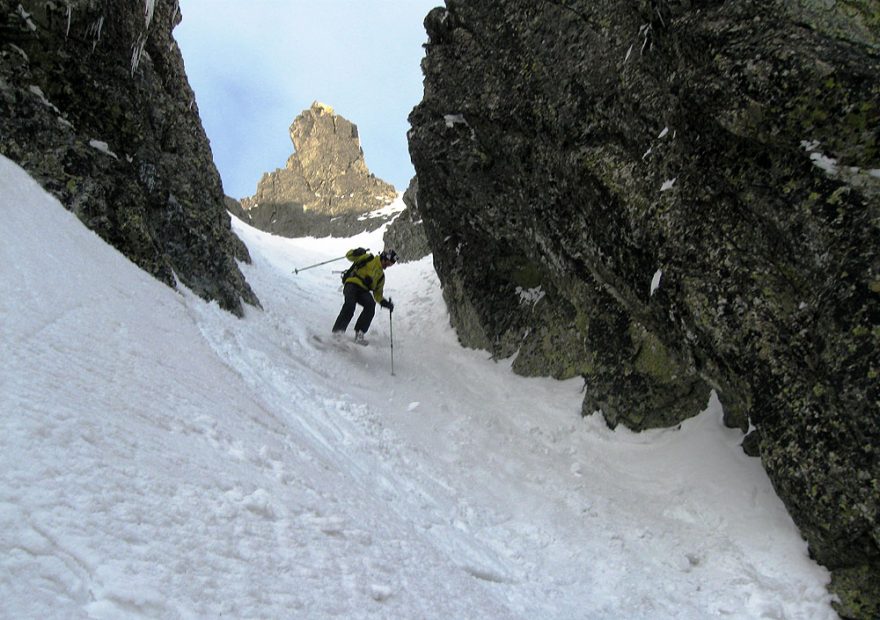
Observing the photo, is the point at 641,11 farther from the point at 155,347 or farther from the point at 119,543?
the point at 119,543

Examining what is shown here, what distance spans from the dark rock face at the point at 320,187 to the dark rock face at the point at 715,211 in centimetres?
6232

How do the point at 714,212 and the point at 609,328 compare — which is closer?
the point at 714,212

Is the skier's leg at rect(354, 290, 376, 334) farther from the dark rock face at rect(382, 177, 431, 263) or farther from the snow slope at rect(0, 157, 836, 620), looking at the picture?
the dark rock face at rect(382, 177, 431, 263)

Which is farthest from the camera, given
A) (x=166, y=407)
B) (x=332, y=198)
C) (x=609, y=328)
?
(x=332, y=198)

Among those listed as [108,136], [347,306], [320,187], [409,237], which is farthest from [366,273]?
[320,187]

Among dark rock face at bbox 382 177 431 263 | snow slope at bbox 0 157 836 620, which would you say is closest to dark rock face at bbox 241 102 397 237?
dark rock face at bbox 382 177 431 263

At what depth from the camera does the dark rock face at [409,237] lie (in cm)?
3459

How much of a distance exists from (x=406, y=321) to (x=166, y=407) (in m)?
14.9

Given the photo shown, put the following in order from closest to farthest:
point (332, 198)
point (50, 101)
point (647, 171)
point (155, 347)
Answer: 1. point (155, 347)
2. point (647, 171)
3. point (50, 101)
4. point (332, 198)

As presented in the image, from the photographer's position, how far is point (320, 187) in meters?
87.6

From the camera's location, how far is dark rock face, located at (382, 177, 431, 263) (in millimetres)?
34594

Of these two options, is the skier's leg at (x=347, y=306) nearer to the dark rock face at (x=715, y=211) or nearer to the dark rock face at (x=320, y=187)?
the dark rock face at (x=715, y=211)

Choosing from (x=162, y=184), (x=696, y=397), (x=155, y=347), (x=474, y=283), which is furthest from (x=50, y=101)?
(x=696, y=397)

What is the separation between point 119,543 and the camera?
3.06m
